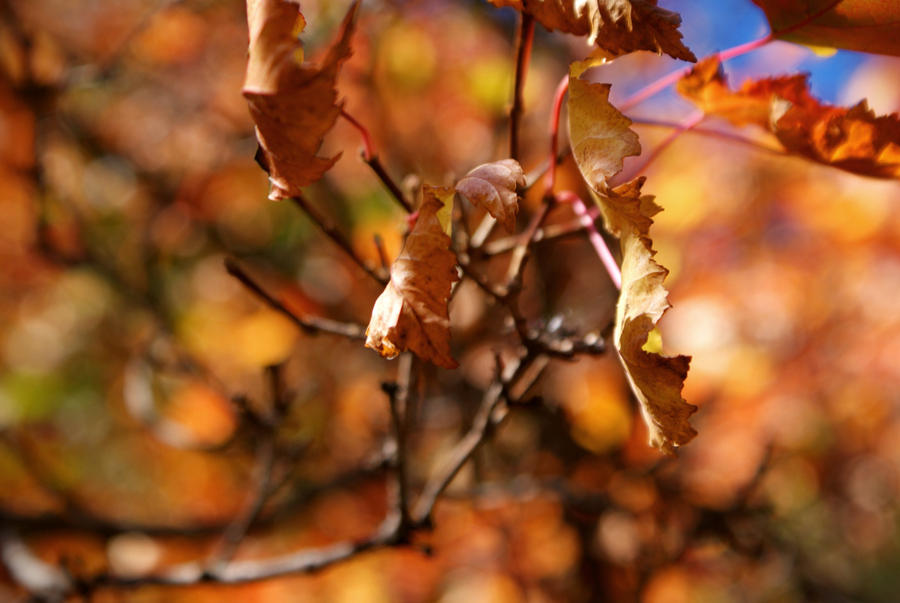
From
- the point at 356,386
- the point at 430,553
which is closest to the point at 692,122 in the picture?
the point at 430,553

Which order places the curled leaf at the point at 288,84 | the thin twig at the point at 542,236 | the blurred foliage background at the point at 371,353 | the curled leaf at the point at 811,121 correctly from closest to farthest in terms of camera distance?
the curled leaf at the point at 288,84 → the curled leaf at the point at 811,121 → the thin twig at the point at 542,236 → the blurred foliage background at the point at 371,353

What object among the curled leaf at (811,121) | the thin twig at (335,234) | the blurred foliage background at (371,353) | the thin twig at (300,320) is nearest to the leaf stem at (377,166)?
the thin twig at (335,234)

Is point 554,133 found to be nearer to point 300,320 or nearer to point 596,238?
point 596,238

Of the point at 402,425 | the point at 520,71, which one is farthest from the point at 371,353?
the point at 520,71

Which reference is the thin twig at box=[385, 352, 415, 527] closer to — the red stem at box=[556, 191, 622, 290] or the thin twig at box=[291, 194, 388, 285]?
the thin twig at box=[291, 194, 388, 285]

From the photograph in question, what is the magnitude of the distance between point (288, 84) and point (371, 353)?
1.71m

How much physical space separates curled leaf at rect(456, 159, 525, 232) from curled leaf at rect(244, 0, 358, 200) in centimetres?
11

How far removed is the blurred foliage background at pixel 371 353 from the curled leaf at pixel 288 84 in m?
0.64

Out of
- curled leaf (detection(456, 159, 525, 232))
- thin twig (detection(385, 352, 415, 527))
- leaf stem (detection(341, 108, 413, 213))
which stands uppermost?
curled leaf (detection(456, 159, 525, 232))

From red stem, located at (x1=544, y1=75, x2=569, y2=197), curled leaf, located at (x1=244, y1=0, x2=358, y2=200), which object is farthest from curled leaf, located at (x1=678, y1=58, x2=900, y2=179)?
curled leaf, located at (x1=244, y1=0, x2=358, y2=200)

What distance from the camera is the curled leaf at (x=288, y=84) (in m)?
0.46

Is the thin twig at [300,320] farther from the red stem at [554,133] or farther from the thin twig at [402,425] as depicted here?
the red stem at [554,133]

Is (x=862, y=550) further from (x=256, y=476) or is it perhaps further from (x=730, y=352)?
(x=256, y=476)

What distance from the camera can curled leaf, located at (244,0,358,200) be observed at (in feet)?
1.49
